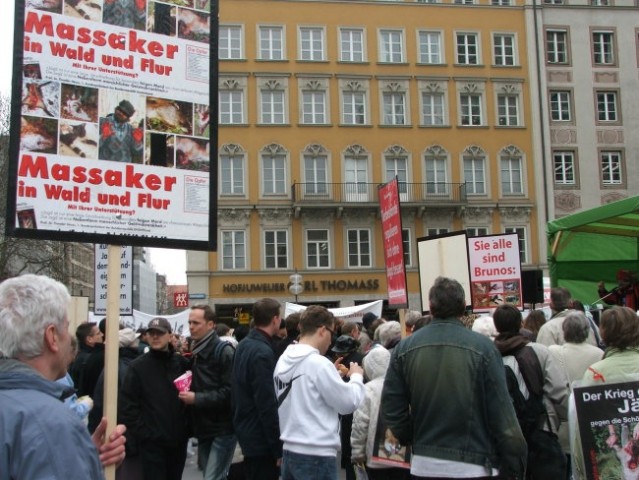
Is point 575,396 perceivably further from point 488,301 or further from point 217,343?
point 488,301

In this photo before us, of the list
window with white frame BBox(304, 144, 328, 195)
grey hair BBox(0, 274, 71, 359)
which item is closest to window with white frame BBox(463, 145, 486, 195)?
window with white frame BBox(304, 144, 328, 195)

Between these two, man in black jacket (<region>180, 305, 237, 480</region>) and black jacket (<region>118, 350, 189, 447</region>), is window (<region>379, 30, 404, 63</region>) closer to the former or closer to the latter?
man in black jacket (<region>180, 305, 237, 480</region>)

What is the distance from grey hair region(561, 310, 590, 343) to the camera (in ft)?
22.4

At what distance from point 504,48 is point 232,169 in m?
16.6

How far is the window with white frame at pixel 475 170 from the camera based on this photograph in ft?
138

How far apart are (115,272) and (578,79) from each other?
4287cm

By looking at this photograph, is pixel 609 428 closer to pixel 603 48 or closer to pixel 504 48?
pixel 504 48

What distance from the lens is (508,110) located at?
43031mm

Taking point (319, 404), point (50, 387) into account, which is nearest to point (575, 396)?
point (319, 404)

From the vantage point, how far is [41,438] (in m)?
2.20

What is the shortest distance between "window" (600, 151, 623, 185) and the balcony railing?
25.4ft

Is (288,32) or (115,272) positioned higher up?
(288,32)

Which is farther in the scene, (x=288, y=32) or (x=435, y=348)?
(x=288, y=32)

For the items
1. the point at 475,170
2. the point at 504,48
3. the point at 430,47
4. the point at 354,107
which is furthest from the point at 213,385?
the point at 504,48
